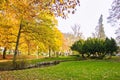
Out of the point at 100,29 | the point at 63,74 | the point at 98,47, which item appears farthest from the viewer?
the point at 100,29

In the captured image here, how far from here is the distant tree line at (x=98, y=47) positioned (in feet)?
145

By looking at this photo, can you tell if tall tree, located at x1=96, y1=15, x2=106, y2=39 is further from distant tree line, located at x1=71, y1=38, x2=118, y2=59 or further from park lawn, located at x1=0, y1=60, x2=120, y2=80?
park lawn, located at x1=0, y1=60, x2=120, y2=80

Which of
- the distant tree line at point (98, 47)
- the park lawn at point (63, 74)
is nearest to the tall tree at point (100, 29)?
the distant tree line at point (98, 47)

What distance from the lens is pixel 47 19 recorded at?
35281mm

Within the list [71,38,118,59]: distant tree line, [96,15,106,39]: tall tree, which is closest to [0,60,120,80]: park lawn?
[71,38,118,59]: distant tree line

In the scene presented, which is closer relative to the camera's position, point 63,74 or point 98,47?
point 63,74

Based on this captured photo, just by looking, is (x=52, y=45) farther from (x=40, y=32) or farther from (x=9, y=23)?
(x=9, y=23)

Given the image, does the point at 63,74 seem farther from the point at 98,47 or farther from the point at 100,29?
the point at 100,29

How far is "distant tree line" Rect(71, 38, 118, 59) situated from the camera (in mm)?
44188

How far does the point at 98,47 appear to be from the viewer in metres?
46.0

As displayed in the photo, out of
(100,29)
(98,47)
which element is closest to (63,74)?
(98,47)

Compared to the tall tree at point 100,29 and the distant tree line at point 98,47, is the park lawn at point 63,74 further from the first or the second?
the tall tree at point 100,29

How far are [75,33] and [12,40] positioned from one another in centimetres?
4830

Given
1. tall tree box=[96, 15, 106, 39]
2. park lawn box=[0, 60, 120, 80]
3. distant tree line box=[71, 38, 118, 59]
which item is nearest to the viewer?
park lawn box=[0, 60, 120, 80]
